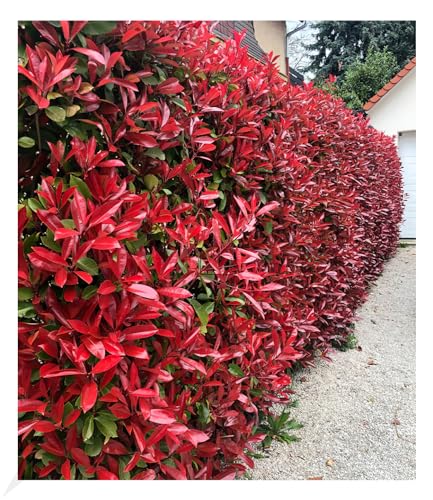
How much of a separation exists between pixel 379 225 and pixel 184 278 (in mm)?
5404

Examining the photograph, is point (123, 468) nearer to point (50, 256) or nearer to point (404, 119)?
point (50, 256)

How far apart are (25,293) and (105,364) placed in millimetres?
275

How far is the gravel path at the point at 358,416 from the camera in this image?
7.70 ft

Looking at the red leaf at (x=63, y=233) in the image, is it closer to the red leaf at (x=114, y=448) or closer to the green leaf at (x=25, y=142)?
the green leaf at (x=25, y=142)

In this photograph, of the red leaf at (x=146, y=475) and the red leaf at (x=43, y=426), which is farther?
the red leaf at (x=146, y=475)

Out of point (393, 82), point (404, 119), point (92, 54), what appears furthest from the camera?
point (393, 82)

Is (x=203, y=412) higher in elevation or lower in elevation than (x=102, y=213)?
lower

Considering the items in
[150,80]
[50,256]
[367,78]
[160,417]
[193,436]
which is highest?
[367,78]

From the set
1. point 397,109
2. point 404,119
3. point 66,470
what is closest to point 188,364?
point 66,470

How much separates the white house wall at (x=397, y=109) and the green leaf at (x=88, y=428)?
946cm

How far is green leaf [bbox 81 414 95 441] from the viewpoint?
1.12 meters

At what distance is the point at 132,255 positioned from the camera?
1230mm

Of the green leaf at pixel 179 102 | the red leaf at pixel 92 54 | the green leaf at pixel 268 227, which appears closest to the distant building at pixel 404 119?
the green leaf at pixel 268 227
